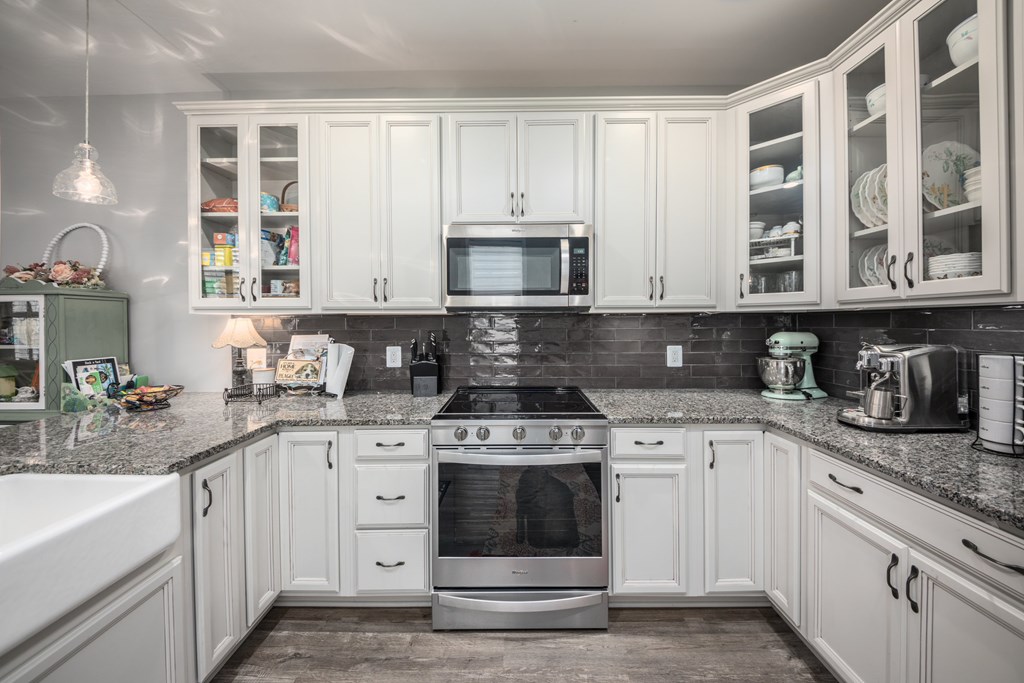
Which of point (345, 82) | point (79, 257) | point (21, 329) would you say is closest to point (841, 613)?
point (345, 82)

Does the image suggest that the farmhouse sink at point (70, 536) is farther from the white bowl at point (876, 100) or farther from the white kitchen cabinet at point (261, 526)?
the white bowl at point (876, 100)

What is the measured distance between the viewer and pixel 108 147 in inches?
103

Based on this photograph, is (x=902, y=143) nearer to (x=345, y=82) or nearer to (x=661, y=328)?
(x=661, y=328)

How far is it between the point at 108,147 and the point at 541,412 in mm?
3087

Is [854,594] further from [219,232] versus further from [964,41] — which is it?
[219,232]

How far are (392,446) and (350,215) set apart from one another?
Result: 1251 mm

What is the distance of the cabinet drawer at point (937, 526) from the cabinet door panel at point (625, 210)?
118 cm

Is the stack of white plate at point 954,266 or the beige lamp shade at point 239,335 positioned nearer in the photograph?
the stack of white plate at point 954,266

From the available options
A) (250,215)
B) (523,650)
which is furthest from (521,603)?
(250,215)

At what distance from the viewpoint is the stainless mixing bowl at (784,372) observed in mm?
2217

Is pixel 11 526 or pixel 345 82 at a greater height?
pixel 345 82

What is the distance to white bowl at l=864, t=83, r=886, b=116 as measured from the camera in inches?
66.5

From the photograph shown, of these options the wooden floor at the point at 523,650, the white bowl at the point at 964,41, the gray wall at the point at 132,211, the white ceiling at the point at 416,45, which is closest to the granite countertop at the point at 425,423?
the gray wall at the point at 132,211

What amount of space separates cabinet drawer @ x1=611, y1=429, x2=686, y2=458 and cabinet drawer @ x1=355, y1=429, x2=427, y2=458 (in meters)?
0.88
